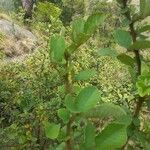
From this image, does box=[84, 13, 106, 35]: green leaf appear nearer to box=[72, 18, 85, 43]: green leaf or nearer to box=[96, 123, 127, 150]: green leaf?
box=[72, 18, 85, 43]: green leaf

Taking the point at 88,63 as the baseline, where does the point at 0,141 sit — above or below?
below

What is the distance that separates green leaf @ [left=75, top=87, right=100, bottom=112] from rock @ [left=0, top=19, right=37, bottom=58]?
11.0 metres

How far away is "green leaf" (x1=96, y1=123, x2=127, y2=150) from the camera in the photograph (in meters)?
1.13

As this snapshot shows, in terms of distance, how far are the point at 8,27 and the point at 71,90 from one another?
14.7m

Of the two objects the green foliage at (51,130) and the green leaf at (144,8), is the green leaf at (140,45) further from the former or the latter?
the green foliage at (51,130)

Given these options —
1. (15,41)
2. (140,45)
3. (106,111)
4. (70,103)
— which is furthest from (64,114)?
(15,41)

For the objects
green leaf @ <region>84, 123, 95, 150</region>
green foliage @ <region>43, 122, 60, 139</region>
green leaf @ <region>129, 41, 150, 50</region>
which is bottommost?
green leaf @ <region>84, 123, 95, 150</region>

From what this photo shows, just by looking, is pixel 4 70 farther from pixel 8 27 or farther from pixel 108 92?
pixel 8 27

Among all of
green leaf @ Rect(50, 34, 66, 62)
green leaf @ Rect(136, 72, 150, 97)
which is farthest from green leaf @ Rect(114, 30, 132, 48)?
green leaf @ Rect(50, 34, 66, 62)

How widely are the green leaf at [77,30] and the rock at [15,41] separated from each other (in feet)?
36.0

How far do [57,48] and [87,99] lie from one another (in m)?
0.16

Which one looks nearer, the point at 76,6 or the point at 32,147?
the point at 32,147

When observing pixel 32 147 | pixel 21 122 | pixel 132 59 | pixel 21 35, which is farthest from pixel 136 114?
pixel 21 35

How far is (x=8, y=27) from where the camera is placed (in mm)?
15562
